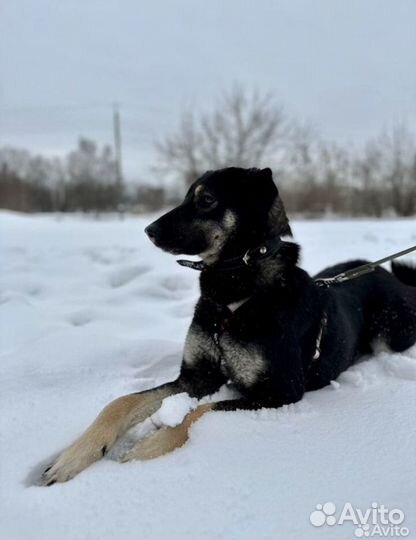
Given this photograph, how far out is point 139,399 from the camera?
2.73m

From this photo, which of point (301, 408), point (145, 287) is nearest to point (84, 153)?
point (145, 287)

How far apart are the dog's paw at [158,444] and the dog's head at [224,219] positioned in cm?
104

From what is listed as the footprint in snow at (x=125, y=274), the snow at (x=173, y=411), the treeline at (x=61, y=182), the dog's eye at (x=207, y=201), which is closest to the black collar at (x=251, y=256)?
the dog's eye at (x=207, y=201)

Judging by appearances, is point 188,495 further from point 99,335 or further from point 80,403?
point 99,335

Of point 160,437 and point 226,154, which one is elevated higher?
point 226,154

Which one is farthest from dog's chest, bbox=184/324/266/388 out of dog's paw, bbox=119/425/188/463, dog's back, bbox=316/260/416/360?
dog's back, bbox=316/260/416/360

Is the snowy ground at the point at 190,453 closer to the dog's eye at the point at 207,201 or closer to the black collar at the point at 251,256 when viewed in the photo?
the black collar at the point at 251,256

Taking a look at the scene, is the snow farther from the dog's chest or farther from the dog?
the dog's chest

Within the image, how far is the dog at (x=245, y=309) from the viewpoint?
9.12 feet

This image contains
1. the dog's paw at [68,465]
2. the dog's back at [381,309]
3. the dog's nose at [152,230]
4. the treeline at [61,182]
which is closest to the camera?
the dog's paw at [68,465]

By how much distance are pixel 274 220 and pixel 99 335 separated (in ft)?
6.71

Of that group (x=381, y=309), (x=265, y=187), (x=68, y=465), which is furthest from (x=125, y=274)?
(x=68, y=465)

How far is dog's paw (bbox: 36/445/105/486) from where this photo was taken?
230 centimetres

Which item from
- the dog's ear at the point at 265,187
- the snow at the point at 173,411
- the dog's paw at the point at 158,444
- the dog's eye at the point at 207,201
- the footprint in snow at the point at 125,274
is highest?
the dog's ear at the point at 265,187
